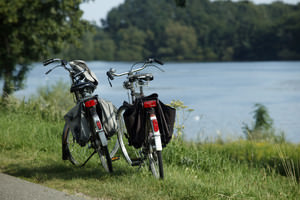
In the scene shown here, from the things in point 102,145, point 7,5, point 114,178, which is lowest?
point 114,178

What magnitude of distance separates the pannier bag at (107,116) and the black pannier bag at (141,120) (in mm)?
373

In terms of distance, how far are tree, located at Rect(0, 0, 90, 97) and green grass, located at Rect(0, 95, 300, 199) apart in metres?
10.1

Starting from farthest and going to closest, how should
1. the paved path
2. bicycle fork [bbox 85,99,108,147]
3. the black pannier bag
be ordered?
bicycle fork [bbox 85,99,108,147], the black pannier bag, the paved path

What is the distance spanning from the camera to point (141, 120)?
176 inches

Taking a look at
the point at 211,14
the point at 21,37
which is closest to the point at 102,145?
the point at 21,37

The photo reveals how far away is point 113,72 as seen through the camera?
4867 millimetres

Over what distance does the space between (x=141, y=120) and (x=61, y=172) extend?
1441 mm

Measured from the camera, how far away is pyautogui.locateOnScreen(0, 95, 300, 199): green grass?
13.6ft

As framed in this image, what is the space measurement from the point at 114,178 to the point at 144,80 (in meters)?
1.17

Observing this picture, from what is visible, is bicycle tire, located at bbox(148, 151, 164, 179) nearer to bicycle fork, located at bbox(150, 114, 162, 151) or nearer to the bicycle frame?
the bicycle frame

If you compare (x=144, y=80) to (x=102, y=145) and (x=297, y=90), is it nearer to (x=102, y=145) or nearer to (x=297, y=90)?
(x=102, y=145)

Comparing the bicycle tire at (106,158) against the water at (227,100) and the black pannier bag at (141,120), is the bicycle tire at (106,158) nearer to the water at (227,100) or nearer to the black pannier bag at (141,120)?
the black pannier bag at (141,120)

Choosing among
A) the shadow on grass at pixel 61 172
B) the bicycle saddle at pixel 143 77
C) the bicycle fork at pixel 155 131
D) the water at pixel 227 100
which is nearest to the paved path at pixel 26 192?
the shadow on grass at pixel 61 172

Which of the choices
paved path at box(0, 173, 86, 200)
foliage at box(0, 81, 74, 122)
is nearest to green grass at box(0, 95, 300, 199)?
paved path at box(0, 173, 86, 200)
